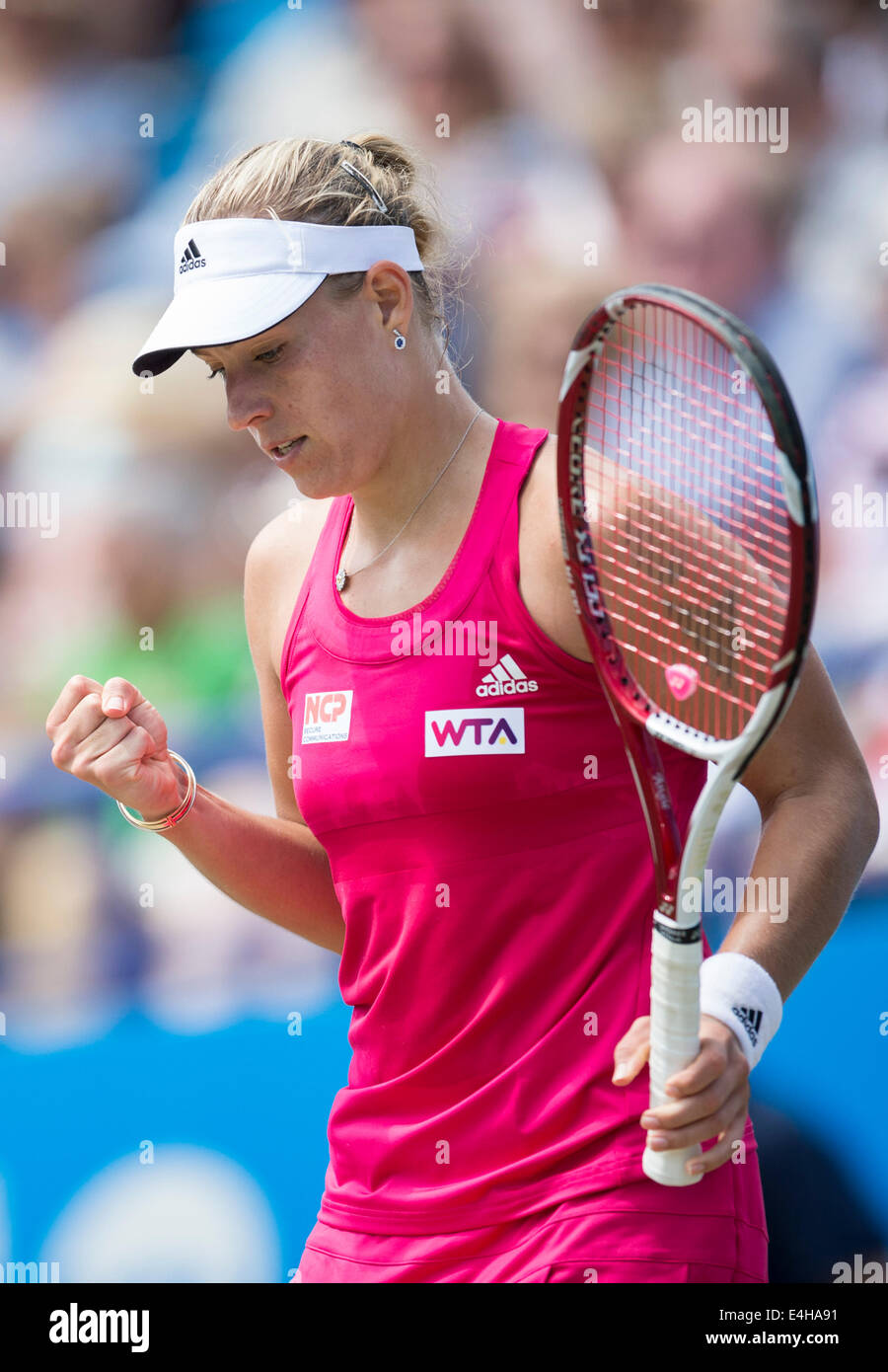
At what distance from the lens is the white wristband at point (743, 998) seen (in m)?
1.29

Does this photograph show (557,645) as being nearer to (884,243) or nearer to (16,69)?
(884,243)

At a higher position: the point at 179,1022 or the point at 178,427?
the point at 178,427

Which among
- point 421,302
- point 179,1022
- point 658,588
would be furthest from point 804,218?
point 179,1022

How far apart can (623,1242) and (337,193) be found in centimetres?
114

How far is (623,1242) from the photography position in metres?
1.36

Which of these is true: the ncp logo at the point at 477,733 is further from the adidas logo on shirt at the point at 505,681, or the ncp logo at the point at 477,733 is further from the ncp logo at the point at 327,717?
the ncp logo at the point at 327,717

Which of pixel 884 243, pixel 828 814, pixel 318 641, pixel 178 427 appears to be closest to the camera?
pixel 828 814

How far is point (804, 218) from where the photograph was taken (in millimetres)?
2396

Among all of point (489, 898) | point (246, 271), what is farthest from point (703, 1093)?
point (246, 271)

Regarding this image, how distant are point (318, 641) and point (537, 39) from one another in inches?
52.8

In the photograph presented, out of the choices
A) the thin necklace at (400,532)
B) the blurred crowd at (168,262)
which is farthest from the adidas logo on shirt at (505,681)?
the blurred crowd at (168,262)

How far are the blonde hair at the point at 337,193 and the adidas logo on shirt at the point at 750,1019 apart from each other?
2.82 ft

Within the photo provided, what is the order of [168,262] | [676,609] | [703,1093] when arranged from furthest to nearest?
[168,262] → [676,609] → [703,1093]

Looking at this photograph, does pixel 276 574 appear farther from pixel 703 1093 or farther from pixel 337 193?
pixel 703 1093
